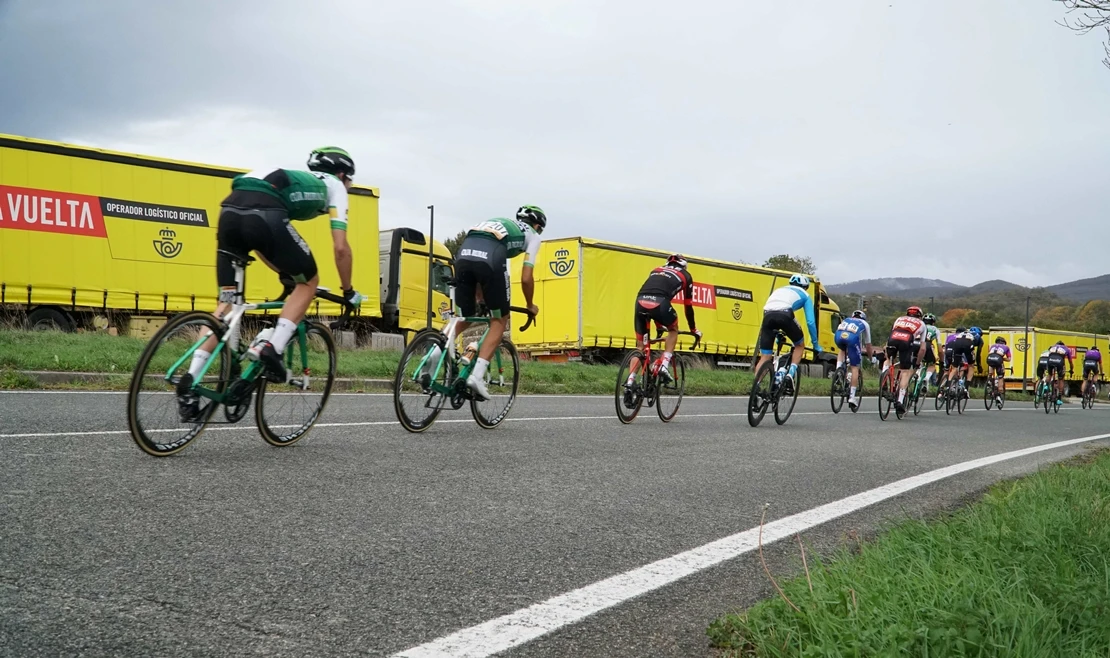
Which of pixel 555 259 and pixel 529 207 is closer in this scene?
pixel 529 207

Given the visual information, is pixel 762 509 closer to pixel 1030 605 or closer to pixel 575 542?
pixel 575 542

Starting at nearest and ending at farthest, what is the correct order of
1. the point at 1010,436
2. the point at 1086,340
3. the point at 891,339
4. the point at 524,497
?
1. the point at 524,497
2. the point at 1010,436
3. the point at 891,339
4. the point at 1086,340

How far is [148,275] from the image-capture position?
1797cm

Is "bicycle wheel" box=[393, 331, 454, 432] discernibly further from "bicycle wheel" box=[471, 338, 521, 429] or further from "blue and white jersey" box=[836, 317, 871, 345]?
"blue and white jersey" box=[836, 317, 871, 345]

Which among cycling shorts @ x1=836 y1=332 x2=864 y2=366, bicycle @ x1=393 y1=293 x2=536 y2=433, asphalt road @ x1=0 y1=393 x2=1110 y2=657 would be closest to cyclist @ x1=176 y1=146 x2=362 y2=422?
asphalt road @ x1=0 y1=393 x2=1110 y2=657

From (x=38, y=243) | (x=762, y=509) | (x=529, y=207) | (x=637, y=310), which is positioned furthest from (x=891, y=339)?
(x=38, y=243)

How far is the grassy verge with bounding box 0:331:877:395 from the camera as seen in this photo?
10703 millimetres

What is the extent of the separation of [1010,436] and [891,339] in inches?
153

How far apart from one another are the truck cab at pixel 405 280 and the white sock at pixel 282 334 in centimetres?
1599

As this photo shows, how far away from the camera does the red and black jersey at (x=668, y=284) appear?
401 inches

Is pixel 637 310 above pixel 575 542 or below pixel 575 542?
above

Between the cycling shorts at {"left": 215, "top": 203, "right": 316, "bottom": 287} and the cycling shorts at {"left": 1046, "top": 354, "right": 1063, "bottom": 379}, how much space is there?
75.1 ft

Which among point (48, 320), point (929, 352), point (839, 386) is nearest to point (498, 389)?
point (839, 386)

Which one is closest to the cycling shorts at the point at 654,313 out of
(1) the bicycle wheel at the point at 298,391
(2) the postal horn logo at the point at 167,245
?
(1) the bicycle wheel at the point at 298,391
